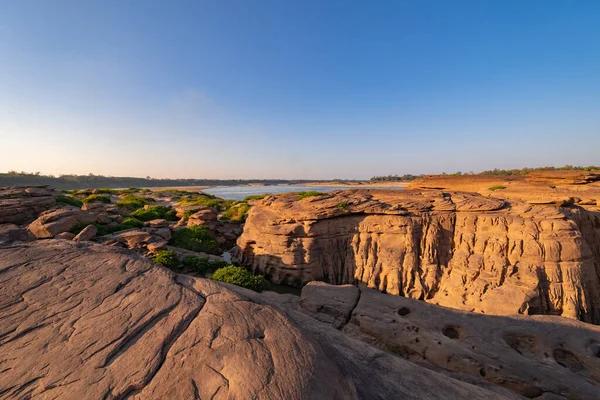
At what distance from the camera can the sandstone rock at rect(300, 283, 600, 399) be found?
7.45m

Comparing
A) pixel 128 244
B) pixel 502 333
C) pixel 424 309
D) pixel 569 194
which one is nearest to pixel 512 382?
pixel 502 333

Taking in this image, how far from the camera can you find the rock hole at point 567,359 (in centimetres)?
840

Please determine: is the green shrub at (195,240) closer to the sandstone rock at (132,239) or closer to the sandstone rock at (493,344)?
the sandstone rock at (132,239)

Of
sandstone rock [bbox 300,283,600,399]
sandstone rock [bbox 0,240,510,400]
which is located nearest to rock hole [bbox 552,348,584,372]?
sandstone rock [bbox 300,283,600,399]

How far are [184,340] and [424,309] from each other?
1075 centimetres

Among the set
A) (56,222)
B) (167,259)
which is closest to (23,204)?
(56,222)

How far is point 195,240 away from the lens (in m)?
24.1

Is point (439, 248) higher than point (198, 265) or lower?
higher

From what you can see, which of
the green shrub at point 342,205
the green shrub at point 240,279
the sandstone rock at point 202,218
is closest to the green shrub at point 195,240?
the sandstone rock at point 202,218

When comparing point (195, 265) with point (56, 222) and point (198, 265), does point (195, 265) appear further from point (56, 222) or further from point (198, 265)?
point (56, 222)

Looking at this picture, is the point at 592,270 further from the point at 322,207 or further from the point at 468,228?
the point at 322,207

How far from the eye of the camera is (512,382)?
7500mm

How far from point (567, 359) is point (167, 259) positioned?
2131 centimetres

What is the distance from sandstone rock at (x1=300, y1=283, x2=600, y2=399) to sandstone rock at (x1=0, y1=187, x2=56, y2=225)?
32.5 metres
